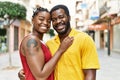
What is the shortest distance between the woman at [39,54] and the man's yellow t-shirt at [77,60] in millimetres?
55

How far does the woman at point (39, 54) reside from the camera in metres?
2.69

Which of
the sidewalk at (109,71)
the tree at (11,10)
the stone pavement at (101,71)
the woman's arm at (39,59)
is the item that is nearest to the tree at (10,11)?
the tree at (11,10)

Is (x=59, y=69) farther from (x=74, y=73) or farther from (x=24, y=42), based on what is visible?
(x=24, y=42)

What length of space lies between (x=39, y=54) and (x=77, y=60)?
301 mm

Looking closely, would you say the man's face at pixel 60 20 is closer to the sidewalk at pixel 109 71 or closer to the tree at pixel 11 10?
the sidewalk at pixel 109 71

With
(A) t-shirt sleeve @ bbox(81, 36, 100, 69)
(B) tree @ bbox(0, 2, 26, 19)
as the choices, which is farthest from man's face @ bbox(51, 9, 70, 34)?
(B) tree @ bbox(0, 2, 26, 19)

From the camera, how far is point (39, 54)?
272cm

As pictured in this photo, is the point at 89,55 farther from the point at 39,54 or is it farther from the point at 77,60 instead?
the point at 39,54

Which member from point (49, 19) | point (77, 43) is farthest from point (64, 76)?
point (49, 19)

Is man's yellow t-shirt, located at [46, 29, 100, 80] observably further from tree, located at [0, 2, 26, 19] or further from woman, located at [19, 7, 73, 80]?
tree, located at [0, 2, 26, 19]

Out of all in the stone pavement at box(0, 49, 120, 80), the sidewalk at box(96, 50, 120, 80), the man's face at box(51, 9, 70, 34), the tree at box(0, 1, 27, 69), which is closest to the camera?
the man's face at box(51, 9, 70, 34)

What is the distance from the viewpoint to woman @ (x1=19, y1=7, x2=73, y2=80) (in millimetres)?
2689

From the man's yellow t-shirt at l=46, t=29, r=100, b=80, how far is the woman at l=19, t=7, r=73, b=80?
6 centimetres

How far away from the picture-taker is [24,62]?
2.83 meters
